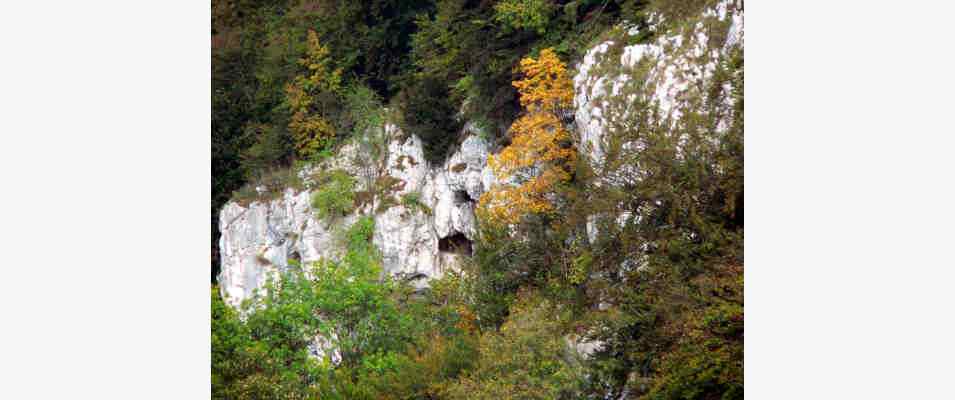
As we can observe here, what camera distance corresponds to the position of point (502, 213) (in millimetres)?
18688

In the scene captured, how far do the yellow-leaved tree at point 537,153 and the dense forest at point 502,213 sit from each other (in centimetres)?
5

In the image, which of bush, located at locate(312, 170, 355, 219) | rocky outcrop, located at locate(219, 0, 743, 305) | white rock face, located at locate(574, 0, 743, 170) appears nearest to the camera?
white rock face, located at locate(574, 0, 743, 170)

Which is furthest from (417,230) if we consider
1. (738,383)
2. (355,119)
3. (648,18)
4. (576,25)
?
(738,383)

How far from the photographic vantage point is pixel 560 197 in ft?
58.1

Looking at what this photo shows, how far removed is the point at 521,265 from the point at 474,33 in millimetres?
8050

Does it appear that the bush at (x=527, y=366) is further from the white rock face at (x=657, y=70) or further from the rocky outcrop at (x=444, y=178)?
the white rock face at (x=657, y=70)

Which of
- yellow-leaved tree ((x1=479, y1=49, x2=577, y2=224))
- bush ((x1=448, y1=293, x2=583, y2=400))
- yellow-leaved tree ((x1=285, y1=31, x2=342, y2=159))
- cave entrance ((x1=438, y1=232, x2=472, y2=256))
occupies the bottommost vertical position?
bush ((x1=448, y1=293, x2=583, y2=400))

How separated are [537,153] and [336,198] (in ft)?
36.4

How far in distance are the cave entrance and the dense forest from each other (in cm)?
168

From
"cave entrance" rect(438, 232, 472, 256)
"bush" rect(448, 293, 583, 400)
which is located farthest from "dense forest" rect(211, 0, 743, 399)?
"cave entrance" rect(438, 232, 472, 256)

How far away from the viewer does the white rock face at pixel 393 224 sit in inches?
965

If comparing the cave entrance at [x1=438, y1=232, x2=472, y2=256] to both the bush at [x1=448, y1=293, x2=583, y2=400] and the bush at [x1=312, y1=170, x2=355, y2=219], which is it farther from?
the bush at [x1=448, y1=293, x2=583, y2=400]

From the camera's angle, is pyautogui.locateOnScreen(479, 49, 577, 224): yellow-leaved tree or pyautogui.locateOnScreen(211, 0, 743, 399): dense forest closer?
pyautogui.locateOnScreen(211, 0, 743, 399): dense forest

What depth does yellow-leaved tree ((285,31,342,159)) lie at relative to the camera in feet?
97.0
